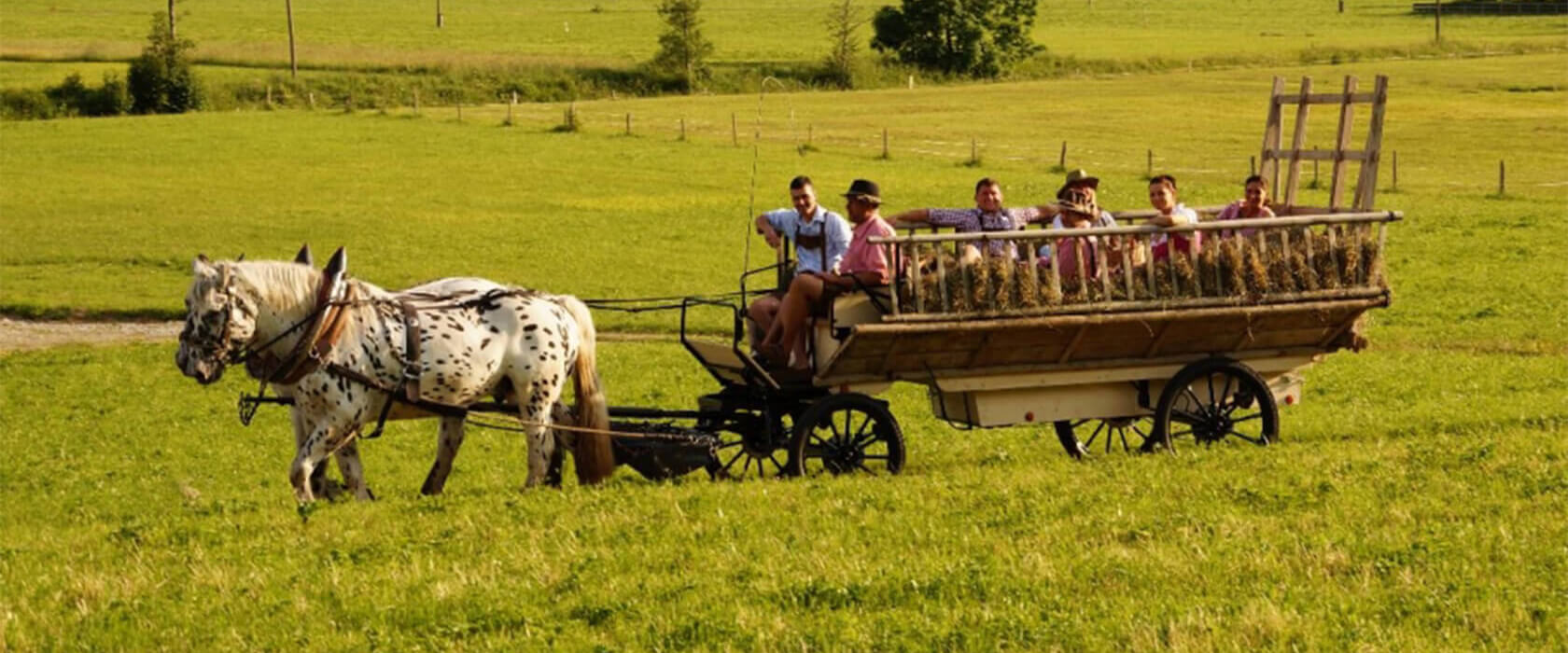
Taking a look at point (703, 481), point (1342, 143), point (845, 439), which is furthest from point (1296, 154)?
point (703, 481)

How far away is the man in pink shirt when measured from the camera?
1477cm

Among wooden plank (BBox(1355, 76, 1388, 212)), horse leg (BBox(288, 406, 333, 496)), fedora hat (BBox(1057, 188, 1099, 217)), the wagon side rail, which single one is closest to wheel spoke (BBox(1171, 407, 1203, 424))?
the wagon side rail

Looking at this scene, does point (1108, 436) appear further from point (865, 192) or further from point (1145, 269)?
point (865, 192)

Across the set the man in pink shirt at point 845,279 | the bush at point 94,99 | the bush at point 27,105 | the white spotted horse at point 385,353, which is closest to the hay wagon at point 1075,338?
the man in pink shirt at point 845,279

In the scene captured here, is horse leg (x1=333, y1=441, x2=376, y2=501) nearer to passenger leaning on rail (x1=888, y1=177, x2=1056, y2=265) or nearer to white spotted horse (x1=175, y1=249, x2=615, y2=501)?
white spotted horse (x1=175, y1=249, x2=615, y2=501)

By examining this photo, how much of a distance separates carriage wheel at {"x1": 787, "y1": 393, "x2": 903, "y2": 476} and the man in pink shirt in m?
0.55

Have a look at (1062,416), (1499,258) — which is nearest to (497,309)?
(1062,416)

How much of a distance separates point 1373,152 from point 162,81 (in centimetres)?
7087

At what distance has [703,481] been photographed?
1509 centimetres

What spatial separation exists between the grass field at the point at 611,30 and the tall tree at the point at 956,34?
21.5 ft

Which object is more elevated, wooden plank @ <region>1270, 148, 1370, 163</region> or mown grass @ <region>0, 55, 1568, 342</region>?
wooden plank @ <region>1270, 148, 1370, 163</region>

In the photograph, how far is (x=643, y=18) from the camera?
145875mm

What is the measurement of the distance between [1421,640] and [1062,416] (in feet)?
21.9

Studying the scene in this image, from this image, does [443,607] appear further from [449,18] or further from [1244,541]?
A: [449,18]
